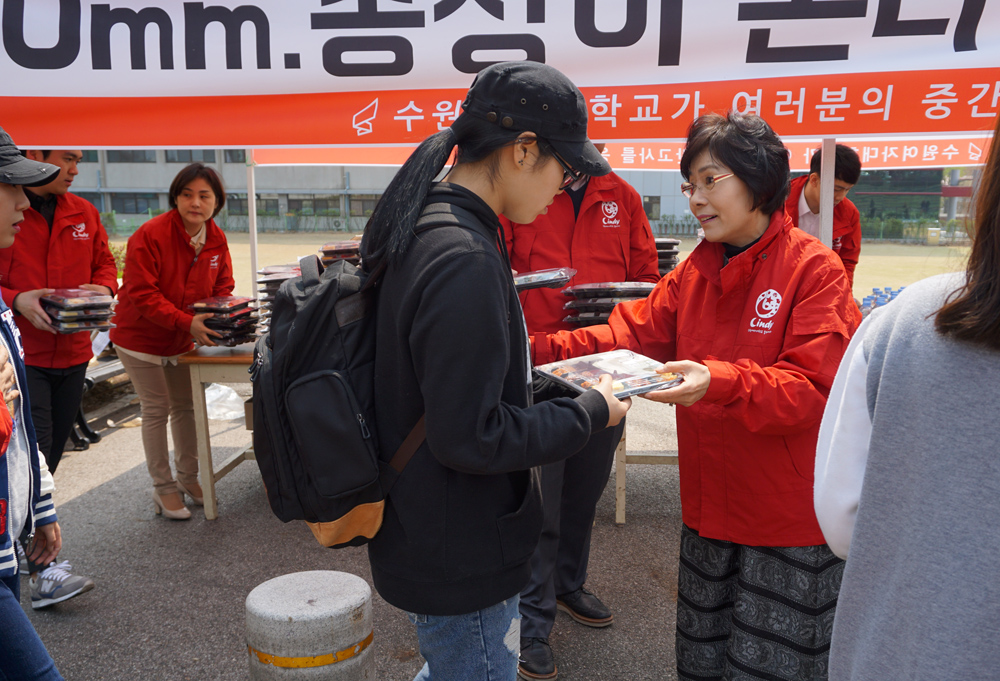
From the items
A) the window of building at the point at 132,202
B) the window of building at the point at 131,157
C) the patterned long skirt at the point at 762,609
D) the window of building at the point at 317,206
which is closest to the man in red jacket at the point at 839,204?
the patterned long skirt at the point at 762,609

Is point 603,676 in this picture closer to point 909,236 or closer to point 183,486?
point 183,486

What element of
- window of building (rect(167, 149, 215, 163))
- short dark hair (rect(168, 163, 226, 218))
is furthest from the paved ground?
window of building (rect(167, 149, 215, 163))

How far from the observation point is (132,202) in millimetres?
31547

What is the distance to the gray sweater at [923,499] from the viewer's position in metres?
0.87

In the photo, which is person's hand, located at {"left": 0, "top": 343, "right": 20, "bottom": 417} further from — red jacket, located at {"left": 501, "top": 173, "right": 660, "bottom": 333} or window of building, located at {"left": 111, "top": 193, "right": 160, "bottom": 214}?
window of building, located at {"left": 111, "top": 193, "right": 160, "bottom": 214}

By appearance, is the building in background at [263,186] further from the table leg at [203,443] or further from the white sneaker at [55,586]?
the white sneaker at [55,586]

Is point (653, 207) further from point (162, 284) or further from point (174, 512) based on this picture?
point (174, 512)

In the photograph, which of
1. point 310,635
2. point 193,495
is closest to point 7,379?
point 310,635

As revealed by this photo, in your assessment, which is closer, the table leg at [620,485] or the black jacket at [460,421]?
the black jacket at [460,421]

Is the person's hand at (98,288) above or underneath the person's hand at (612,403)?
above

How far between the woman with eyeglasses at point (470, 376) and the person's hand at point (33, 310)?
8.81 ft

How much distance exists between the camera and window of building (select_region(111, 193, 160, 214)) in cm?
3130

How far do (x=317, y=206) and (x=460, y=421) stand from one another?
28725 millimetres

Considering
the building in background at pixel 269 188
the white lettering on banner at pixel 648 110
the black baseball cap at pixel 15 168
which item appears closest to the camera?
the black baseball cap at pixel 15 168
